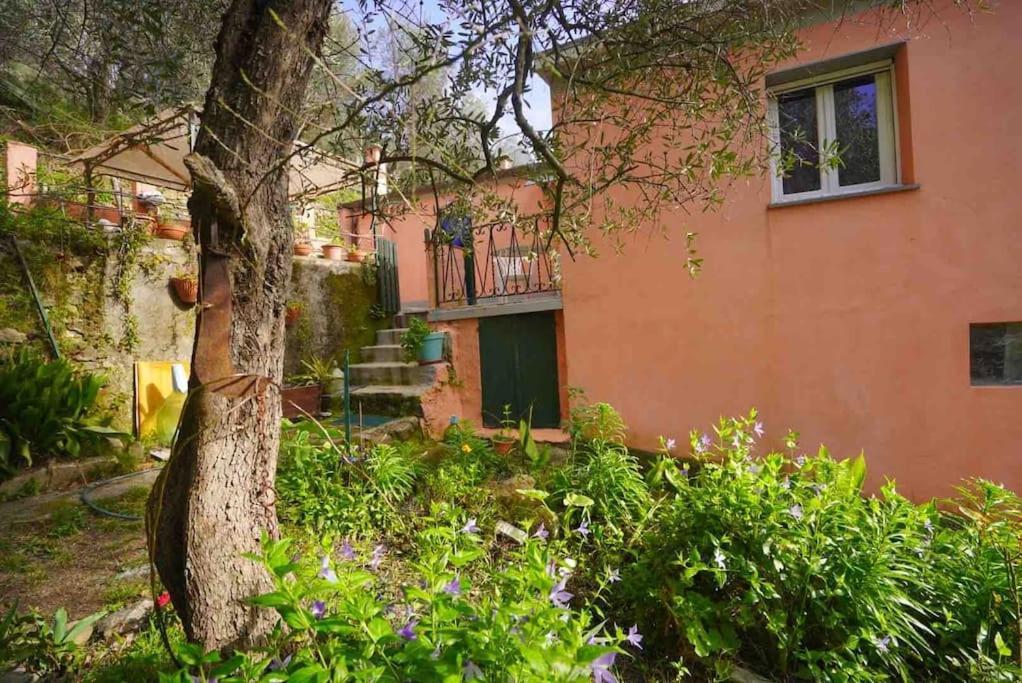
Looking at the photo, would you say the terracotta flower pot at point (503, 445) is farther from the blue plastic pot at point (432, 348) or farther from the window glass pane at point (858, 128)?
the window glass pane at point (858, 128)

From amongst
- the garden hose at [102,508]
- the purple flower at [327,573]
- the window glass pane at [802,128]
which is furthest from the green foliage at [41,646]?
the window glass pane at [802,128]

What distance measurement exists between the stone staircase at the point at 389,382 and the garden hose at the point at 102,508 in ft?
6.70

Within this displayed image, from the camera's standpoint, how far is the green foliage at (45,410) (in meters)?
3.74

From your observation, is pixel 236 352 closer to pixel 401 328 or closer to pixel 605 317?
pixel 605 317

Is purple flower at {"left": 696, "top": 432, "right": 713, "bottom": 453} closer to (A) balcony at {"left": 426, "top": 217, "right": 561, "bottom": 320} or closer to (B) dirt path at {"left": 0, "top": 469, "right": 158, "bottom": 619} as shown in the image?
(B) dirt path at {"left": 0, "top": 469, "right": 158, "bottom": 619}

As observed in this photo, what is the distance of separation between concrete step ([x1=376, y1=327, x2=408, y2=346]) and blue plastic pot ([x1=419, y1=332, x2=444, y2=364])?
3.83ft

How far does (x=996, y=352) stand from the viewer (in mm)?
3729

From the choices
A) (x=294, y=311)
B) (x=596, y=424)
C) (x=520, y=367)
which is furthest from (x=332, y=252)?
(x=596, y=424)

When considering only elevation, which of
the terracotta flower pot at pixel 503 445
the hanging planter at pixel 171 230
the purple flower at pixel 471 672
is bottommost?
the terracotta flower pot at pixel 503 445

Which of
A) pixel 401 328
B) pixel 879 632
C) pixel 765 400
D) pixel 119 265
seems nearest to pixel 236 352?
pixel 879 632

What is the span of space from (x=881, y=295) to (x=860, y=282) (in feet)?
0.59

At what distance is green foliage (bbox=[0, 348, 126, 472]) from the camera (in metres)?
Result: 3.74

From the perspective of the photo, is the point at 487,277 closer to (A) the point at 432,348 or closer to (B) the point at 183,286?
(A) the point at 432,348

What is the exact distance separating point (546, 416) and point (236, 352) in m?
4.00
